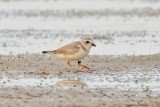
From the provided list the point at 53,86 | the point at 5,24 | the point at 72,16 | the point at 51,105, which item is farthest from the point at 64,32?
the point at 51,105

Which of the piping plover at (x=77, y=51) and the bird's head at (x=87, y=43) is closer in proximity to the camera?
the piping plover at (x=77, y=51)

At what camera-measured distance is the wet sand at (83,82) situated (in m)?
11.3

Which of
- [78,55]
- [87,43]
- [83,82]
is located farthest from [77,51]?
[83,82]

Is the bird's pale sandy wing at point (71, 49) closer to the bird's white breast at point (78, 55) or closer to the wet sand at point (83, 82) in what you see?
the bird's white breast at point (78, 55)

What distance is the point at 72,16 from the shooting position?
31453 millimetres

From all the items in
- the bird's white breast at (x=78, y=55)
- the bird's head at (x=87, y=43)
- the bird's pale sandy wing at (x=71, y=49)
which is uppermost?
the bird's head at (x=87, y=43)

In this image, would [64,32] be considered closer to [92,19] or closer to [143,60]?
[92,19]

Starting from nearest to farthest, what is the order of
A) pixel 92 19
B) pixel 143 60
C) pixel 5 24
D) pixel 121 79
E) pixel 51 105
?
pixel 51 105 < pixel 121 79 < pixel 143 60 < pixel 5 24 < pixel 92 19

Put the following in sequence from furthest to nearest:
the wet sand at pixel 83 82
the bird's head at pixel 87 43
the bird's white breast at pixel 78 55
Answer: the bird's head at pixel 87 43
the bird's white breast at pixel 78 55
the wet sand at pixel 83 82

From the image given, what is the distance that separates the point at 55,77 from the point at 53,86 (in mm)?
1202

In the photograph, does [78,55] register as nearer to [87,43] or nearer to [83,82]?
[87,43]

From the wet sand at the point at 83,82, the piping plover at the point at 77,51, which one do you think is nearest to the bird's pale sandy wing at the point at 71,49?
the piping plover at the point at 77,51

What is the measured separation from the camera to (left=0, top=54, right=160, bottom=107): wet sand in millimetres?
11344

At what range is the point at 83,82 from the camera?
13352mm
